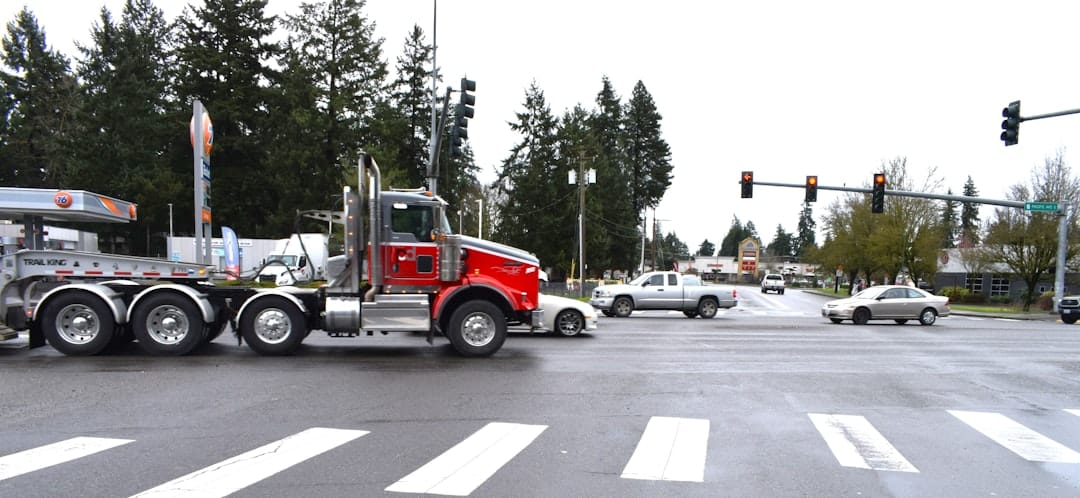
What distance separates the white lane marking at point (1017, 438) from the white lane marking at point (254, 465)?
6287mm

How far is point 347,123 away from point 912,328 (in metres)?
41.8

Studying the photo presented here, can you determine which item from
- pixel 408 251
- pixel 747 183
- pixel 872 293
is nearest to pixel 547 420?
pixel 408 251

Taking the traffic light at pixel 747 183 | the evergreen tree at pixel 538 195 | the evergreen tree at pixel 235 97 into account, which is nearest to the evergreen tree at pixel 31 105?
the evergreen tree at pixel 235 97

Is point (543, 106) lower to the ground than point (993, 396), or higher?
higher

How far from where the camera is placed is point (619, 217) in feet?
209

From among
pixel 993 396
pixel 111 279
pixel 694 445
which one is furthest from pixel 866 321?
pixel 111 279

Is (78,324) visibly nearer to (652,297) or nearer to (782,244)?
(652,297)

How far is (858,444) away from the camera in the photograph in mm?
6305

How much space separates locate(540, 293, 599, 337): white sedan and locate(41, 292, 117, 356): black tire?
8843 millimetres

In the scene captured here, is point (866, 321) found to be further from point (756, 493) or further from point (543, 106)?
point (543, 106)

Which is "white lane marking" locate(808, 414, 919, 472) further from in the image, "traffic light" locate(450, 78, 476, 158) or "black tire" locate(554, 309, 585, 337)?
"traffic light" locate(450, 78, 476, 158)

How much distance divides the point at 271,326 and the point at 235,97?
145 feet

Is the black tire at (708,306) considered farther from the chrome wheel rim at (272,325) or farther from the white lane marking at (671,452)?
the white lane marking at (671,452)

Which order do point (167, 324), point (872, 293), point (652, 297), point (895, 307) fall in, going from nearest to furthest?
1. point (167, 324)
2. point (895, 307)
3. point (872, 293)
4. point (652, 297)
